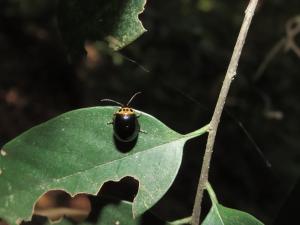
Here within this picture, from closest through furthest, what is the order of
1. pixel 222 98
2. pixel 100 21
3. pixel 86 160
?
1. pixel 222 98
2. pixel 86 160
3. pixel 100 21

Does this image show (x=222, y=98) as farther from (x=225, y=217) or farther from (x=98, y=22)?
(x=98, y=22)

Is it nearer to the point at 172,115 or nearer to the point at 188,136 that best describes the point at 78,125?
the point at 188,136

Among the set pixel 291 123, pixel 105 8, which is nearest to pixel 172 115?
pixel 291 123

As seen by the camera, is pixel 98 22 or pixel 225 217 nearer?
pixel 225 217

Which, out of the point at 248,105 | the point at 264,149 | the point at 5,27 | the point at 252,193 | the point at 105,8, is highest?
the point at 105,8

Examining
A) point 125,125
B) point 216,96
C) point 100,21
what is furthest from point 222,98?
point 216,96

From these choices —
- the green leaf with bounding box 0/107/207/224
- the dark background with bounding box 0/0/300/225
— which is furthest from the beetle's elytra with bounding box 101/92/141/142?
the dark background with bounding box 0/0/300/225
